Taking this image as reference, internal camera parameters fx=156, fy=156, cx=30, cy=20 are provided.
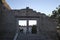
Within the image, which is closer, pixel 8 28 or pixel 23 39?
pixel 23 39

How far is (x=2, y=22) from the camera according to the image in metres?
18.2

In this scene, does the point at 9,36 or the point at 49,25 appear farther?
the point at 49,25

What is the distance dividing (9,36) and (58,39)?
5.40 m

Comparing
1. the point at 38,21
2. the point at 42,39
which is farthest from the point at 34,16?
the point at 42,39

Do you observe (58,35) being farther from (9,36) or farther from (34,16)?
(9,36)

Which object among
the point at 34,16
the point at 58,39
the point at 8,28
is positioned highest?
the point at 34,16

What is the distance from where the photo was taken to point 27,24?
20.9 meters

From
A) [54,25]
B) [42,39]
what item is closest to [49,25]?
[54,25]

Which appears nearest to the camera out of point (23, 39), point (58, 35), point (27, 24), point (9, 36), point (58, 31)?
point (23, 39)

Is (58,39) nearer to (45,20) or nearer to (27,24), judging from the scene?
(45,20)

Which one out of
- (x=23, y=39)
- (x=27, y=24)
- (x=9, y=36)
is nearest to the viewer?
(x=23, y=39)

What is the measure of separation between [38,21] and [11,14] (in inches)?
135

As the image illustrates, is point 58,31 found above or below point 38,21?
below

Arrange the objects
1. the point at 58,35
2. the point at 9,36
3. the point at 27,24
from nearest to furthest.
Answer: the point at 9,36 → the point at 58,35 → the point at 27,24
